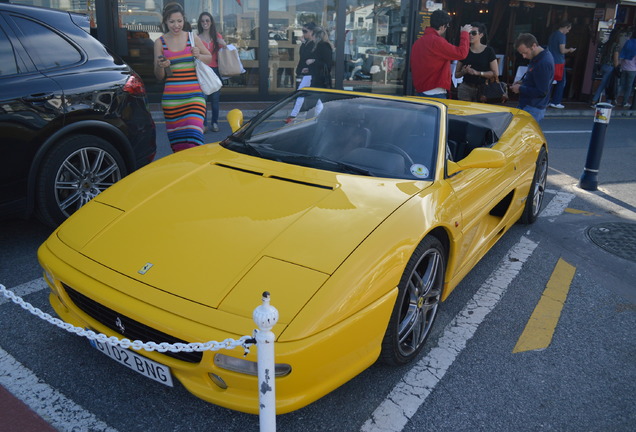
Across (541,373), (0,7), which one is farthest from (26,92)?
(541,373)

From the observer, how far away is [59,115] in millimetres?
4055

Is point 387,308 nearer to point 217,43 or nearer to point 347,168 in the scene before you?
point 347,168

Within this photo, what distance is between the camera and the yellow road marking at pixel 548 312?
10.4 feet

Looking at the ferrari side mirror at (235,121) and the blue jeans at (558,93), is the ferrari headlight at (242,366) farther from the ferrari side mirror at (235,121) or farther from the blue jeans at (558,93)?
the blue jeans at (558,93)

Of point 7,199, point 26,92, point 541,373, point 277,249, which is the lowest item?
point 541,373

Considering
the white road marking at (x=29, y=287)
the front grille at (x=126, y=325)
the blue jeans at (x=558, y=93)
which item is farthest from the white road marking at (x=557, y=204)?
the blue jeans at (x=558, y=93)

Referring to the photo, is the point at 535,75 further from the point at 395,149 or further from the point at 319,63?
the point at 395,149

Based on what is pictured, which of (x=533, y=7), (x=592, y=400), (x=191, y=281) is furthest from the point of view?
(x=533, y=7)

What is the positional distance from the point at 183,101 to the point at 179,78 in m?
0.20

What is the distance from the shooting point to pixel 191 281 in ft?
7.55

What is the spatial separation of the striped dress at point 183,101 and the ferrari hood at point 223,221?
5.63 ft

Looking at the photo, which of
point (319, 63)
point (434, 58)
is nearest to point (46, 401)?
point (434, 58)

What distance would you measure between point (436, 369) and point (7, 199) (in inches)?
121

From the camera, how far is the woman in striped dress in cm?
478
